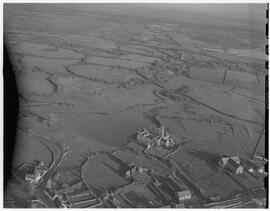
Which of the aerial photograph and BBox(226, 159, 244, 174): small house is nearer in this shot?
the aerial photograph

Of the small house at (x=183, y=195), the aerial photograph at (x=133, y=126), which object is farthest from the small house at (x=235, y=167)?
the small house at (x=183, y=195)

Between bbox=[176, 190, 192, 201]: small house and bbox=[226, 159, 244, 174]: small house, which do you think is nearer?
bbox=[176, 190, 192, 201]: small house

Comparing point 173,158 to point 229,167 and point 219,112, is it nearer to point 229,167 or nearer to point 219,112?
point 229,167

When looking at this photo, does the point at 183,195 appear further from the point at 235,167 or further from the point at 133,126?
the point at 133,126

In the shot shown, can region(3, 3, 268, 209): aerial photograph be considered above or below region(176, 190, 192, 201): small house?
below

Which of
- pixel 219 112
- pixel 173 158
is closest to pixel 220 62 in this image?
pixel 219 112

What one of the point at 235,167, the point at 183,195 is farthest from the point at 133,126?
the point at 183,195

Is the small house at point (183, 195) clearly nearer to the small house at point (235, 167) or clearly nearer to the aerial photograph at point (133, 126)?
the aerial photograph at point (133, 126)

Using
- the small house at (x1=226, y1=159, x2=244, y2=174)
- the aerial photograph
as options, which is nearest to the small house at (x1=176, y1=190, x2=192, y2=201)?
the aerial photograph

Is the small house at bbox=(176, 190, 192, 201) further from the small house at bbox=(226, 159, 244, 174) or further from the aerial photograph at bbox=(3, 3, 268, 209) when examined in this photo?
the small house at bbox=(226, 159, 244, 174)
